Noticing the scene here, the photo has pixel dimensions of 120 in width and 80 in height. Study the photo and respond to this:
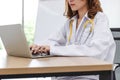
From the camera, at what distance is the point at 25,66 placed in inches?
39.0

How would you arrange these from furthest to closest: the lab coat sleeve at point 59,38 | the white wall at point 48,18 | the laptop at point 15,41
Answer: the white wall at point 48,18, the lab coat sleeve at point 59,38, the laptop at point 15,41

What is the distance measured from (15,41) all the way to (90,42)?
40 cm

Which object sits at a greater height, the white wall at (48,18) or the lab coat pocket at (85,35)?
the lab coat pocket at (85,35)

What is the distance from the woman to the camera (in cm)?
133

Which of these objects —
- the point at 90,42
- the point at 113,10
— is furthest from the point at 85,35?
the point at 113,10

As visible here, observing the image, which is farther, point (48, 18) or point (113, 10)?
point (113, 10)

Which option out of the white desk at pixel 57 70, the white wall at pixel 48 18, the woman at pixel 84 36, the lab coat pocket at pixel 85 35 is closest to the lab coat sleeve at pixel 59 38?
the woman at pixel 84 36

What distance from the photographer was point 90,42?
139 centimetres

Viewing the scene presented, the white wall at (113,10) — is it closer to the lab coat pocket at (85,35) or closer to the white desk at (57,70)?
the lab coat pocket at (85,35)

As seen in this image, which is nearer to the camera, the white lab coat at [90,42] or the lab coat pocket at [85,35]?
the white lab coat at [90,42]

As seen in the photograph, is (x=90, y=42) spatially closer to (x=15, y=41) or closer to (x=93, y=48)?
(x=93, y=48)

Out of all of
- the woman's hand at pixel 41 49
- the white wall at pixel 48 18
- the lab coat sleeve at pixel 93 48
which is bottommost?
the white wall at pixel 48 18

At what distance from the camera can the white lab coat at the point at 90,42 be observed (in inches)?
52.0

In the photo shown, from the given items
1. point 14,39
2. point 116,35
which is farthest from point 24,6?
point 14,39
